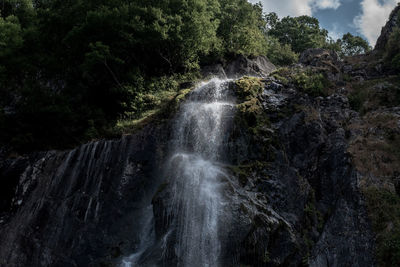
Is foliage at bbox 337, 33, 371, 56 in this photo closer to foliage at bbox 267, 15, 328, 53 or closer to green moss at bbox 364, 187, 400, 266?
foliage at bbox 267, 15, 328, 53

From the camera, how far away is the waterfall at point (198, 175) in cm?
906

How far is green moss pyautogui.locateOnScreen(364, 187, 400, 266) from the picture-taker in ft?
28.3

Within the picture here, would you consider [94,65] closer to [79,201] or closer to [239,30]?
[79,201]

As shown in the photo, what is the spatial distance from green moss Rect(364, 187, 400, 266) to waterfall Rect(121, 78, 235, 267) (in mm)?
5341

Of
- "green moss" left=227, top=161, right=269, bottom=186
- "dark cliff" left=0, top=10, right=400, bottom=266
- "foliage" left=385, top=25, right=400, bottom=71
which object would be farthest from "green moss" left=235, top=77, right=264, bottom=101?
"foliage" left=385, top=25, right=400, bottom=71

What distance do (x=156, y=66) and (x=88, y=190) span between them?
11.8 m

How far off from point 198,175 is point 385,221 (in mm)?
6837

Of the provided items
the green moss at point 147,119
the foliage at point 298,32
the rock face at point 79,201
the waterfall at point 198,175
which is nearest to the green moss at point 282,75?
the waterfall at point 198,175

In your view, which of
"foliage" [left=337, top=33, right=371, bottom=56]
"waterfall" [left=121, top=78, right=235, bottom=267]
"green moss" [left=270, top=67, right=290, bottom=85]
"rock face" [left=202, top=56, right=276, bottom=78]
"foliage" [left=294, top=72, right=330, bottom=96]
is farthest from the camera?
"foliage" [left=337, top=33, right=371, bottom=56]

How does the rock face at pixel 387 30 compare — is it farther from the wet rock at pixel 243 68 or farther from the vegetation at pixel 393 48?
the wet rock at pixel 243 68

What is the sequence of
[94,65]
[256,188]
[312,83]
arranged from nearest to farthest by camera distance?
[256,188] < [312,83] < [94,65]

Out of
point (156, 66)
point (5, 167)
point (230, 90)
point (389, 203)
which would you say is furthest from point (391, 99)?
point (5, 167)

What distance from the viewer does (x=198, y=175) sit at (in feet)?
35.1

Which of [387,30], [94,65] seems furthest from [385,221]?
[387,30]
